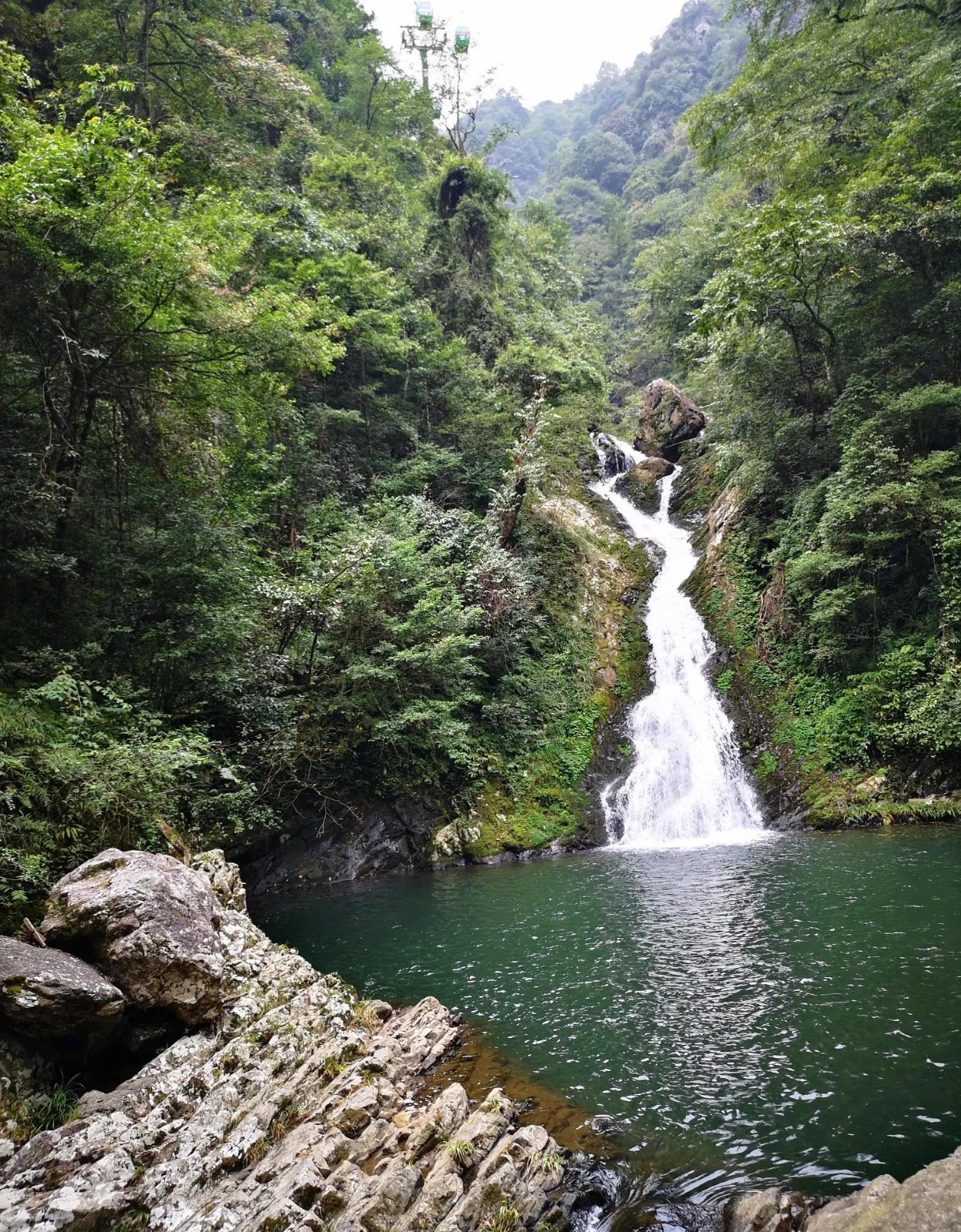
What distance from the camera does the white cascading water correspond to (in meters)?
15.2

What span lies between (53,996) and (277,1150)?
180 cm

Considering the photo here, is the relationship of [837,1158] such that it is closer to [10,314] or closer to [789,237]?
[10,314]

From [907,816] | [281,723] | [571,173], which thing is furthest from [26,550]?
[571,173]

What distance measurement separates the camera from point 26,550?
8.90 meters

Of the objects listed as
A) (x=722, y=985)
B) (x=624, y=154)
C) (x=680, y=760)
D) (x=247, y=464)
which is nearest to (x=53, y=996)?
(x=722, y=985)

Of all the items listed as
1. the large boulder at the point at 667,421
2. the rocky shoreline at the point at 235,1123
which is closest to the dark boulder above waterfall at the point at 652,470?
the large boulder at the point at 667,421

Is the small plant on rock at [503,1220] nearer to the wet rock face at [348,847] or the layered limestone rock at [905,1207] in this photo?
the layered limestone rock at [905,1207]

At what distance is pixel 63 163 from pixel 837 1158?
1345 centimetres

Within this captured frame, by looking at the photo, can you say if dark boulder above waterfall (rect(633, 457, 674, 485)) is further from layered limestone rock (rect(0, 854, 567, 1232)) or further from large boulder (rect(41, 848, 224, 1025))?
large boulder (rect(41, 848, 224, 1025))

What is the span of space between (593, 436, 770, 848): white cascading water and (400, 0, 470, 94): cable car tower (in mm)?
27062

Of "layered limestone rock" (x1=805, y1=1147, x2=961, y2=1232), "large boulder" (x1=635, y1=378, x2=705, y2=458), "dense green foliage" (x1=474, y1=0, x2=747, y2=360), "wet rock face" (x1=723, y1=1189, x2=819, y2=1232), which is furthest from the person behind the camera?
"dense green foliage" (x1=474, y1=0, x2=747, y2=360)

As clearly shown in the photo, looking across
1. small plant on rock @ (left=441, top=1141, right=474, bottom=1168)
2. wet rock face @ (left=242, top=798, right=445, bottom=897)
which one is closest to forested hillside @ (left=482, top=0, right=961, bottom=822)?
wet rock face @ (left=242, top=798, right=445, bottom=897)

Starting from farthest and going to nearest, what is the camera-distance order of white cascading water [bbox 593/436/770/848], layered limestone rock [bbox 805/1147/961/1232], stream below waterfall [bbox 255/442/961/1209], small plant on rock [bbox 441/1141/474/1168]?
white cascading water [bbox 593/436/770/848]
stream below waterfall [bbox 255/442/961/1209]
small plant on rock [bbox 441/1141/474/1168]
layered limestone rock [bbox 805/1147/961/1232]

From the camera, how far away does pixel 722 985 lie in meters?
7.07
